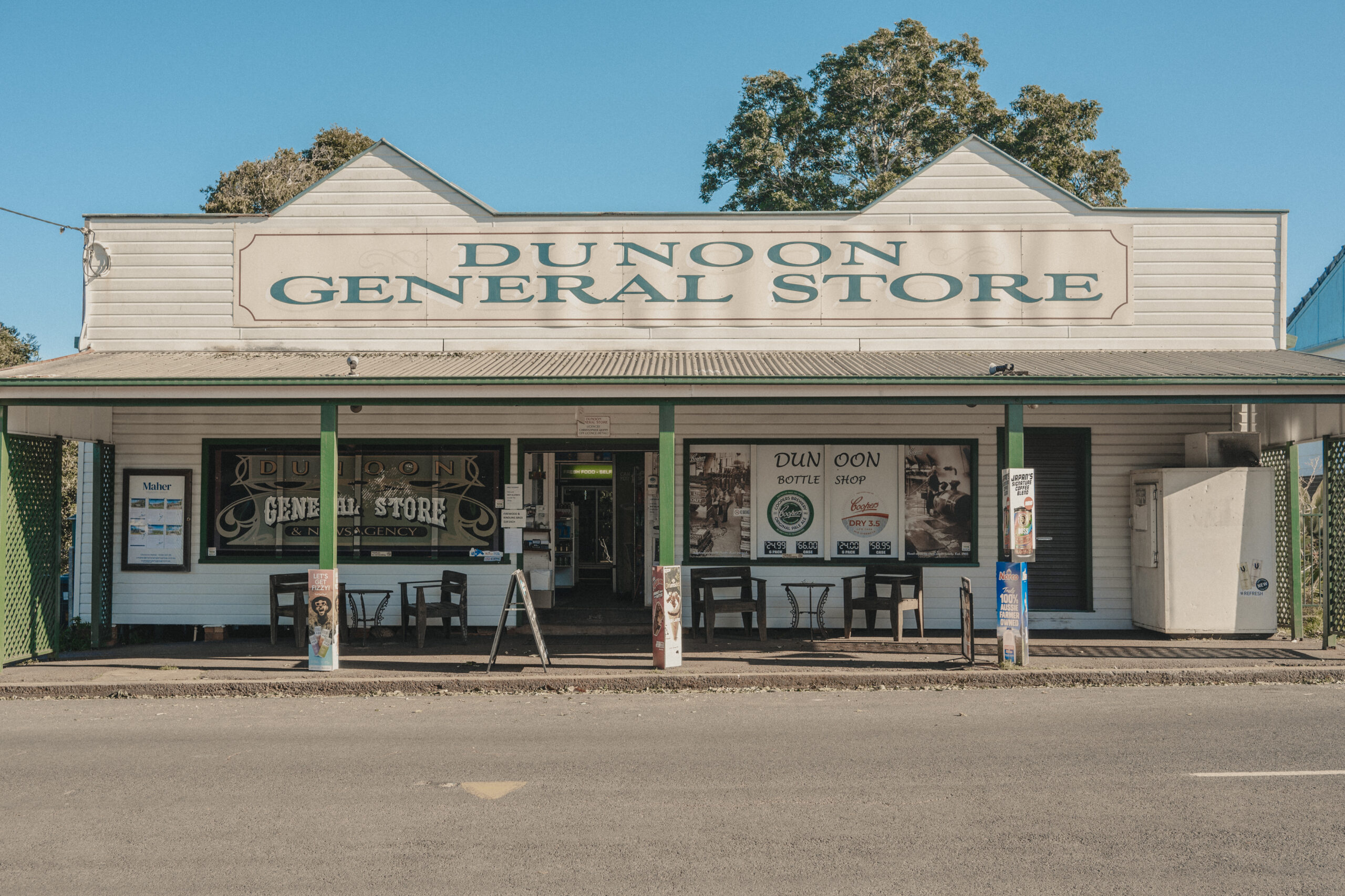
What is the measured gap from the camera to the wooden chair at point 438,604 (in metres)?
12.2

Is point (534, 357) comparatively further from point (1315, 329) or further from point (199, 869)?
point (1315, 329)

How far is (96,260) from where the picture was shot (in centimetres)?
1351

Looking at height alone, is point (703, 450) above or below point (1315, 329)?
below

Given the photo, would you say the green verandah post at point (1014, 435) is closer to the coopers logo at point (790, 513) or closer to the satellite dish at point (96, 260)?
the coopers logo at point (790, 513)

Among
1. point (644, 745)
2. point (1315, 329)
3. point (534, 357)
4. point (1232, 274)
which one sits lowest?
point (644, 745)

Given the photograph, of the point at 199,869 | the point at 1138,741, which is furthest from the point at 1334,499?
the point at 199,869

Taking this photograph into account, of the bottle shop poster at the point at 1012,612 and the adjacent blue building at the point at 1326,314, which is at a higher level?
the adjacent blue building at the point at 1326,314

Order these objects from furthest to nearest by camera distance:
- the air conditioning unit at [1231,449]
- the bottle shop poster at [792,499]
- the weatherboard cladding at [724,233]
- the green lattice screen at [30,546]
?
the bottle shop poster at [792,499] → the weatherboard cladding at [724,233] → the air conditioning unit at [1231,449] → the green lattice screen at [30,546]

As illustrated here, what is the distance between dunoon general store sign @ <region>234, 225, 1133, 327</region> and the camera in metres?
13.3

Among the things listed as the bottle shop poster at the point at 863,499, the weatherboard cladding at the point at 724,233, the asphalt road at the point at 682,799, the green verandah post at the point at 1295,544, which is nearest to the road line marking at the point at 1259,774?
the asphalt road at the point at 682,799

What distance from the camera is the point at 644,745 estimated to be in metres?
7.57

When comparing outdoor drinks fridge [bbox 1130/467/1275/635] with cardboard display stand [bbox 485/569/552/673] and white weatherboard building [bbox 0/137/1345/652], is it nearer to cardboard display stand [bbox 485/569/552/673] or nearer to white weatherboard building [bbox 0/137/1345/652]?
white weatherboard building [bbox 0/137/1345/652]

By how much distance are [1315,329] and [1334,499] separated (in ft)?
82.6

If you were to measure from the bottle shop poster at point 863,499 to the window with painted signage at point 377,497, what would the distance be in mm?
4628
